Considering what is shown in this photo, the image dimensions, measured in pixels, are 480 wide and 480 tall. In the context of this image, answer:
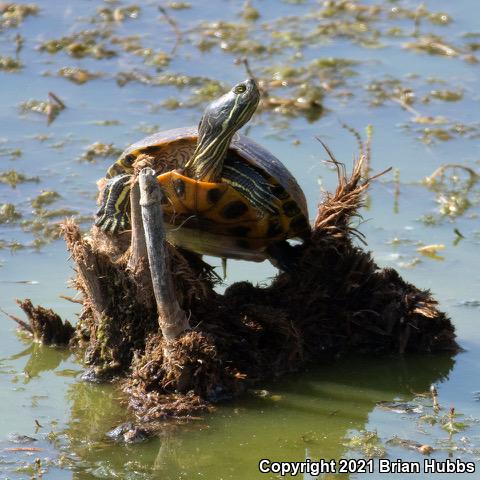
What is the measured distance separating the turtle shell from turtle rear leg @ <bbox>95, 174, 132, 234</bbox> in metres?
0.20

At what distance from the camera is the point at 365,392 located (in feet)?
17.9

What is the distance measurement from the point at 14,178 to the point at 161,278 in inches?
133

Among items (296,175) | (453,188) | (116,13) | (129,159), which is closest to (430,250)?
(453,188)

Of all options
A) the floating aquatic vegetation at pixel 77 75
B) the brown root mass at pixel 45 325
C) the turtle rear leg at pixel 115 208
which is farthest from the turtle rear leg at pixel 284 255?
the floating aquatic vegetation at pixel 77 75

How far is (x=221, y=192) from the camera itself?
574cm

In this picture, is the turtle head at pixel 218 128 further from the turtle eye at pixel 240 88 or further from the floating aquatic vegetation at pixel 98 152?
the floating aquatic vegetation at pixel 98 152

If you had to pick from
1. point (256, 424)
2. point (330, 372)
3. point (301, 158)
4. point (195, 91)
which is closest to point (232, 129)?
point (330, 372)

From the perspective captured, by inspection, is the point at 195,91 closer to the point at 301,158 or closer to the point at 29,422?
the point at 301,158

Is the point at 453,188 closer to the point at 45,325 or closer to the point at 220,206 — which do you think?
the point at 220,206

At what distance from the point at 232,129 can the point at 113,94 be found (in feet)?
13.2

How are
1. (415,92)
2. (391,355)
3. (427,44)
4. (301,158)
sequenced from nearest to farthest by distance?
(391,355)
(301,158)
(415,92)
(427,44)

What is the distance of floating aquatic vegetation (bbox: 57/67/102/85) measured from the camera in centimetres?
1030

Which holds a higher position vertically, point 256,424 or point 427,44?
point 256,424

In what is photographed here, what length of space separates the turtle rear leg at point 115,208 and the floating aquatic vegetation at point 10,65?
16.6ft
